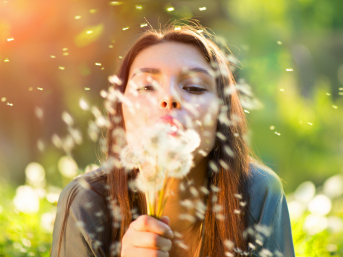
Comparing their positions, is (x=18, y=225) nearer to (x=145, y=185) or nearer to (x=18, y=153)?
(x=18, y=153)

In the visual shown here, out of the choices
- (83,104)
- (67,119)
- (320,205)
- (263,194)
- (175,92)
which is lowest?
(320,205)

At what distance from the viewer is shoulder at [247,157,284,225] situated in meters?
1.40

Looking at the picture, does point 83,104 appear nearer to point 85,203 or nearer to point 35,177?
point 35,177

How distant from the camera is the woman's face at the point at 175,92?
41.0 inches

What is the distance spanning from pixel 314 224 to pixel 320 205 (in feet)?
0.72

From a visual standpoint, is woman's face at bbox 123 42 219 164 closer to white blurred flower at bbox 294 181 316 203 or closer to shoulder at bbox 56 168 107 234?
shoulder at bbox 56 168 107 234

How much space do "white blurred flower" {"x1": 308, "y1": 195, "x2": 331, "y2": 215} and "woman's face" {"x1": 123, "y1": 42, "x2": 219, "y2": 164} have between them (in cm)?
143

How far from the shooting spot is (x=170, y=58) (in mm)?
1148

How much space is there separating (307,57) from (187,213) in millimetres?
2839

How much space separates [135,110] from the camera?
45.0 inches

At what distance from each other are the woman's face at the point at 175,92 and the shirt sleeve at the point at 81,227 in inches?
16.0

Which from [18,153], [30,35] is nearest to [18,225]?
[18,153]

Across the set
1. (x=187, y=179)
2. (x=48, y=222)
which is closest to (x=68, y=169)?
(x=48, y=222)

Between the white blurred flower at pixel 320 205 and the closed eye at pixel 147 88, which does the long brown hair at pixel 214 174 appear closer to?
the closed eye at pixel 147 88
